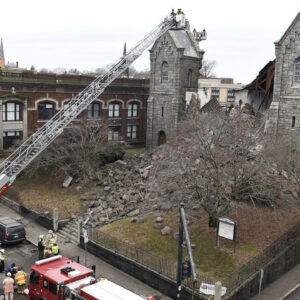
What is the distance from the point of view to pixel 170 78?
40.9 metres

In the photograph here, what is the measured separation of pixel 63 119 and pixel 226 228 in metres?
17.8

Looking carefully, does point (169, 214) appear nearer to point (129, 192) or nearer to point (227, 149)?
point (129, 192)

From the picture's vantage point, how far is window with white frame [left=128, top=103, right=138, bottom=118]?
49406 mm

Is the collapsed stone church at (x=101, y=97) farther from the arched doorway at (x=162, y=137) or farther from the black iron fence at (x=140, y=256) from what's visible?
the black iron fence at (x=140, y=256)

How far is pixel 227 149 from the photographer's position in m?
22.1

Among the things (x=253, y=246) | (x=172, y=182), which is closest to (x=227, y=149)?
(x=172, y=182)

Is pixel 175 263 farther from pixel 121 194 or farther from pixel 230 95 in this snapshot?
pixel 230 95

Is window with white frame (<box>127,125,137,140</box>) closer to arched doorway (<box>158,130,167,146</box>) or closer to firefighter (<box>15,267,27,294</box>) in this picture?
arched doorway (<box>158,130,167,146</box>)

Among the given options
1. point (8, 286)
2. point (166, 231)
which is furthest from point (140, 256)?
point (8, 286)

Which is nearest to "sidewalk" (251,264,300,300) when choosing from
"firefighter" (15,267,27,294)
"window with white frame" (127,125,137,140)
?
"firefighter" (15,267,27,294)

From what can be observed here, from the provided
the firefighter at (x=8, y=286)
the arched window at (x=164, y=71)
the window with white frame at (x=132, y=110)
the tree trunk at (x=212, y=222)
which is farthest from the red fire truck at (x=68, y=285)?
the window with white frame at (x=132, y=110)

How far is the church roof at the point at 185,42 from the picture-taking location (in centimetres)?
4019

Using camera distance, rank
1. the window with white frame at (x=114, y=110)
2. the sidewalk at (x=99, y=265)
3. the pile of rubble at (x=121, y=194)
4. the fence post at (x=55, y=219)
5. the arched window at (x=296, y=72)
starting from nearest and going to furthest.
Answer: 1. the sidewalk at (x=99, y=265)
2. the fence post at (x=55, y=219)
3. the pile of rubble at (x=121, y=194)
4. the arched window at (x=296, y=72)
5. the window with white frame at (x=114, y=110)

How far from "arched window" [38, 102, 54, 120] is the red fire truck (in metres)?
26.1
